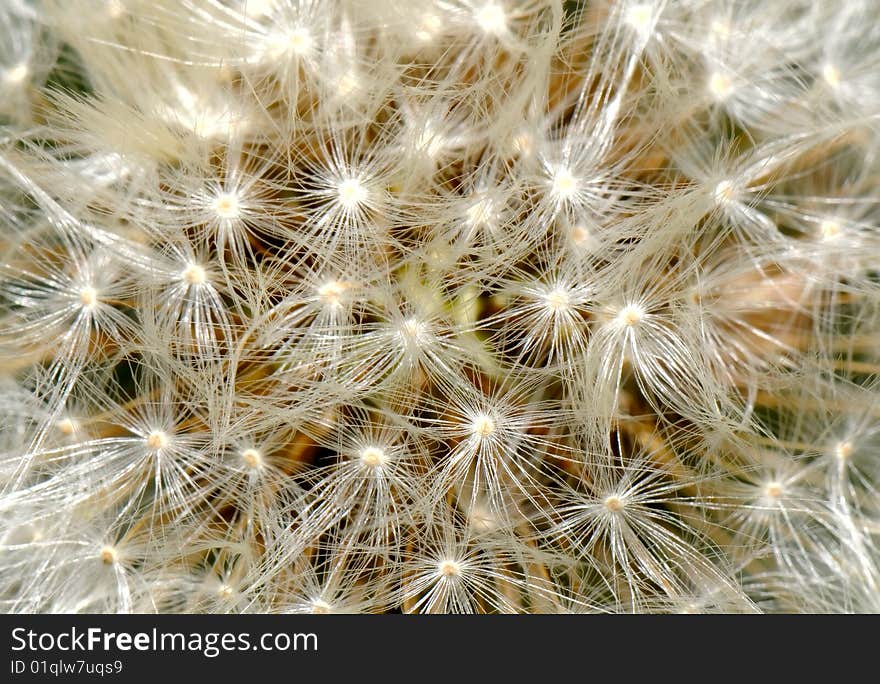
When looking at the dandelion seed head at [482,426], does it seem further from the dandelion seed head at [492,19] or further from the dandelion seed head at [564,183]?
the dandelion seed head at [492,19]

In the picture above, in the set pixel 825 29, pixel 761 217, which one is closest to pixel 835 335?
pixel 761 217

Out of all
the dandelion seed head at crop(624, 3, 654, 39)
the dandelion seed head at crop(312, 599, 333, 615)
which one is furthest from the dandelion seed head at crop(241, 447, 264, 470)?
the dandelion seed head at crop(624, 3, 654, 39)

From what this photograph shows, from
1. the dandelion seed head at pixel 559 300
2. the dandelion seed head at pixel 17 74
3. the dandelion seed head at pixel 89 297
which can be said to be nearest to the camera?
the dandelion seed head at pixel 559 300

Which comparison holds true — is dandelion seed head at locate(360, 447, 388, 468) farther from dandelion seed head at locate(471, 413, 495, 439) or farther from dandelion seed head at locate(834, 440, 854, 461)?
dandelion seed head at locate(834, 440, 854, 461)

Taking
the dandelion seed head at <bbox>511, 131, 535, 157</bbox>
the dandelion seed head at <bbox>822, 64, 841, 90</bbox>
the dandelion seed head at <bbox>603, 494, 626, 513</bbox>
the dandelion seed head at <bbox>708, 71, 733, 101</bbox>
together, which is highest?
the dandelion seed head at <bbox>822, 64, 841, 90</bbox>

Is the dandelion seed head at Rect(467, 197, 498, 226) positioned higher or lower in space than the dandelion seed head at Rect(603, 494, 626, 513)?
higher

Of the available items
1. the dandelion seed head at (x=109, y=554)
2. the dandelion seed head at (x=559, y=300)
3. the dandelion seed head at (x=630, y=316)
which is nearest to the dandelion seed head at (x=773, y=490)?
the dandelion seed head at (x=630, y=316)

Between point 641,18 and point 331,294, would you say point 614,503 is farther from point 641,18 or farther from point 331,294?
point 641,18

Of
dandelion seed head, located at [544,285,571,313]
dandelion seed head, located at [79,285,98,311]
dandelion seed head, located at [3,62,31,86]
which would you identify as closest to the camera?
dandelion seed head, located at [544,285,571,313]

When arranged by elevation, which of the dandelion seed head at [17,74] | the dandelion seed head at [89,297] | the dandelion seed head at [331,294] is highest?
the dandelion seed head at [17,74]

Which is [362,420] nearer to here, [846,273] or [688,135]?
[688,135]

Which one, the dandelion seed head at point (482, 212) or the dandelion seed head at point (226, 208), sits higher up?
the dandelion seed head at point (226, 208)
